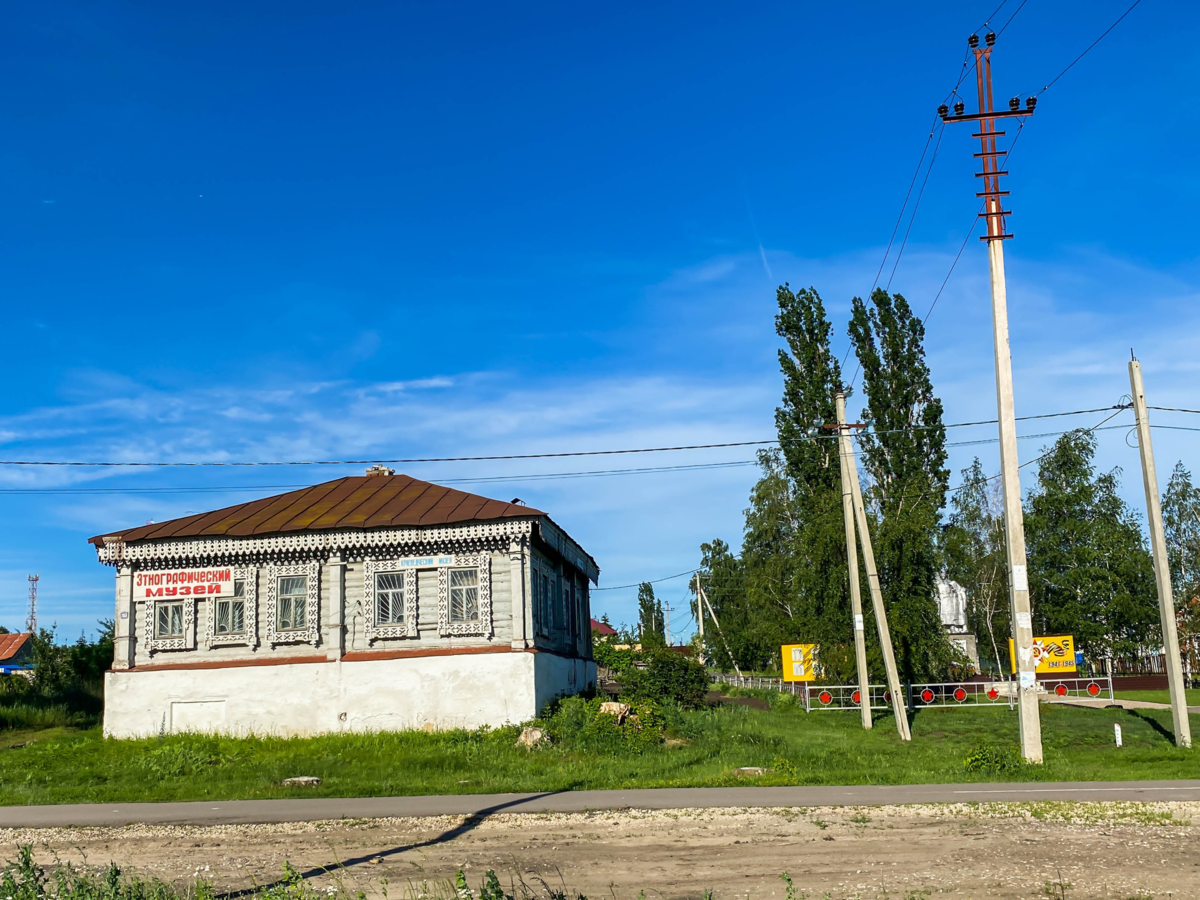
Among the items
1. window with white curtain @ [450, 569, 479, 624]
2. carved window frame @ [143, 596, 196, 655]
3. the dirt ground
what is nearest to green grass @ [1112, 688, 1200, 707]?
window with white curtain @ [450, 569, 479, 624]

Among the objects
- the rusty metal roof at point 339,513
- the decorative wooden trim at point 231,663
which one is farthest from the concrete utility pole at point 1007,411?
the decorative wooden trim at point 231,663

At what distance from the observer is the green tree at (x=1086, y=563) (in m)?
49.7

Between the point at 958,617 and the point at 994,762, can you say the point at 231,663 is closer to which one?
the point at 994,762

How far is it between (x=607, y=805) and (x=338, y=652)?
1161cm

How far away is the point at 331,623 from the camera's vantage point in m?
23.6

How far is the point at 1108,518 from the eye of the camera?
171 feet

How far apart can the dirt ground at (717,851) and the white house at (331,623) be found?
991 cm

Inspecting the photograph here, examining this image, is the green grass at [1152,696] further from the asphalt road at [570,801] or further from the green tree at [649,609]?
the green tree at [649,609]

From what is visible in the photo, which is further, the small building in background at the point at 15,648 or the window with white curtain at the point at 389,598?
the small building in background at the point at 15,648

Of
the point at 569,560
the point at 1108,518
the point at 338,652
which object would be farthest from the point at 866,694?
the point at 1108,518

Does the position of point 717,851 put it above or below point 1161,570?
below

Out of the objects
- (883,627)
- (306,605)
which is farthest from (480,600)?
(883,627)

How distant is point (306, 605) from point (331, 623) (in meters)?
0.82

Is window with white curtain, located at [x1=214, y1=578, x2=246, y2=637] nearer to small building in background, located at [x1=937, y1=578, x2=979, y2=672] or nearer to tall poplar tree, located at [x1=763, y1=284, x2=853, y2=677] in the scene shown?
tall poplar tree, located at [x1=763, y1=284, x2=853, y2=677]
